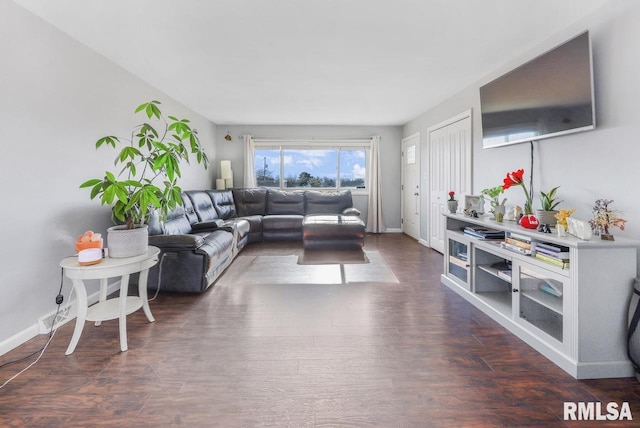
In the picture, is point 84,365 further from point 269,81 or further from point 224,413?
point 269,81

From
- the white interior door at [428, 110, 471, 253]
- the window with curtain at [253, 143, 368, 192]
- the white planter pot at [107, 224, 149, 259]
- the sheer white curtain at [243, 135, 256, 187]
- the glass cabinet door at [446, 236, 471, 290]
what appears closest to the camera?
the white planter pot at [107, 224, 149, 259]

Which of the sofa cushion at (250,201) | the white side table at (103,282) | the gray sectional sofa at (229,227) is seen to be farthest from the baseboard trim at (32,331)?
the sofa cushion at (250,201)

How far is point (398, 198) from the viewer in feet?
20.4

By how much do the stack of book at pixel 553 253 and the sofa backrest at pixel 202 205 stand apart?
3.86 meters

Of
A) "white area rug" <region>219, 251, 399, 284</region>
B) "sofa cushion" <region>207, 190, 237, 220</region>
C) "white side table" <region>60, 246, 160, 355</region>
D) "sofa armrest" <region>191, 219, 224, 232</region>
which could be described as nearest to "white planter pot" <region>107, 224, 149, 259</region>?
"white side table" <region>60, 246, 160, 355</region>

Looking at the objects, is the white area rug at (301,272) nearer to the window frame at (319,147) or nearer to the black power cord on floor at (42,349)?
the black power cord on floor at (42,349)

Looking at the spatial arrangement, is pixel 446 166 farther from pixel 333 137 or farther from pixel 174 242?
pixel 174 242

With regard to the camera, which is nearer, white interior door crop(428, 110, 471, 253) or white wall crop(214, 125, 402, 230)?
white interior door crop(428, 110, 471, 253)

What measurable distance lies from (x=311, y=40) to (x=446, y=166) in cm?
270

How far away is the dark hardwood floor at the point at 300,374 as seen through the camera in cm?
132

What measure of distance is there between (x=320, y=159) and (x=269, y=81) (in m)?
3.00

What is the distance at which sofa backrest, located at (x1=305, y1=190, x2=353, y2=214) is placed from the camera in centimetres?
577

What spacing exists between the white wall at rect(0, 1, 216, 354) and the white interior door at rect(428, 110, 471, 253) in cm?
397

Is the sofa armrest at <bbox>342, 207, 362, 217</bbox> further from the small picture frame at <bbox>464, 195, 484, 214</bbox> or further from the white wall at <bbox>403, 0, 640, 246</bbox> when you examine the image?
the white wall at <bbox>403, 0, 640, 246</bbox>
